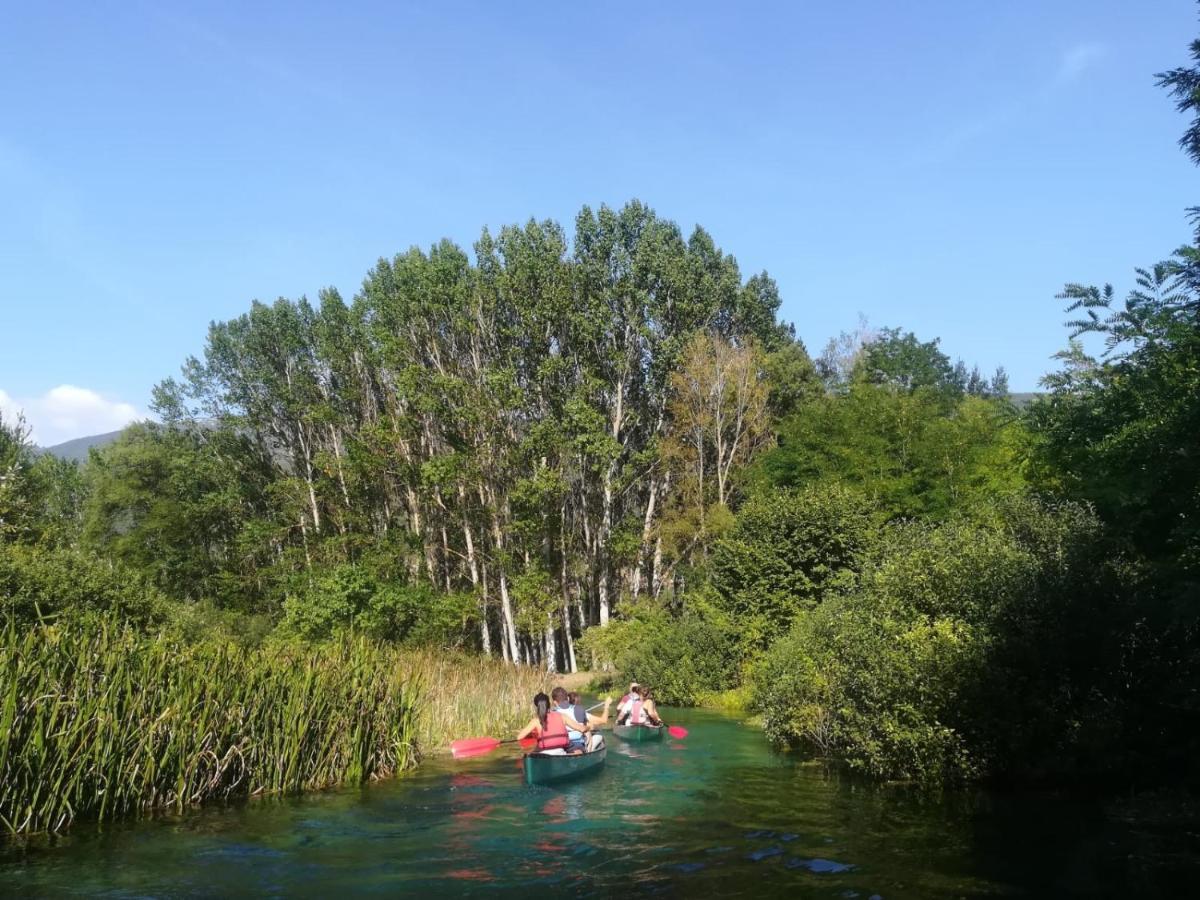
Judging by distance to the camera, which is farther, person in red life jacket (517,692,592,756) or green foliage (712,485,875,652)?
green foliage (712,485,875,652)

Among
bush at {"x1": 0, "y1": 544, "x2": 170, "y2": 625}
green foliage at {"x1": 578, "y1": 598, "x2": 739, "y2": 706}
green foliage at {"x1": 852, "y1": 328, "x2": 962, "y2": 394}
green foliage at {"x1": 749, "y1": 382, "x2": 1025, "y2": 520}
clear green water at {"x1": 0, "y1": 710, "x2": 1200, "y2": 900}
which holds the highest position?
green foliage at {"x1": 852, "y1": 328, "x2": 962, "y2": 394}

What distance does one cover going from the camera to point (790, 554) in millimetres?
29250

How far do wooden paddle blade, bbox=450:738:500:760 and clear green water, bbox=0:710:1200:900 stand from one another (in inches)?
104

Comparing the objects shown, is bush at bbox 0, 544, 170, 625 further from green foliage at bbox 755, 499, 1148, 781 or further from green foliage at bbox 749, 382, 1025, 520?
green foliage at bbox 749, 382, 1025, 520

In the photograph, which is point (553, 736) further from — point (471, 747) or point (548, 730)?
point (471, 747)

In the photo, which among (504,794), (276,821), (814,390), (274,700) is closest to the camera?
(276,821)

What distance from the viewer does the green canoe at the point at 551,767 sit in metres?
15.6

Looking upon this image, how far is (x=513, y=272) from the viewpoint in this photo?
1647 inches

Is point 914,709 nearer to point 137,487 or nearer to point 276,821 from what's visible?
point 276,821

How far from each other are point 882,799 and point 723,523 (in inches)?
996

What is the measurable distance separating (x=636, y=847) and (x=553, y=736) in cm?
541

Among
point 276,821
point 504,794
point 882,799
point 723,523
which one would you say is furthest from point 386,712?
point 723,523

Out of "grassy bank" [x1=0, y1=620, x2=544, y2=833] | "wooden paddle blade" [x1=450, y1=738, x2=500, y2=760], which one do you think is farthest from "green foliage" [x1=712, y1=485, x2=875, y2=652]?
"grassy bank" [x1=0, y1=620, x2=544, y2=833]

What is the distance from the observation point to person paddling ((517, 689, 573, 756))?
16734 millimetres
